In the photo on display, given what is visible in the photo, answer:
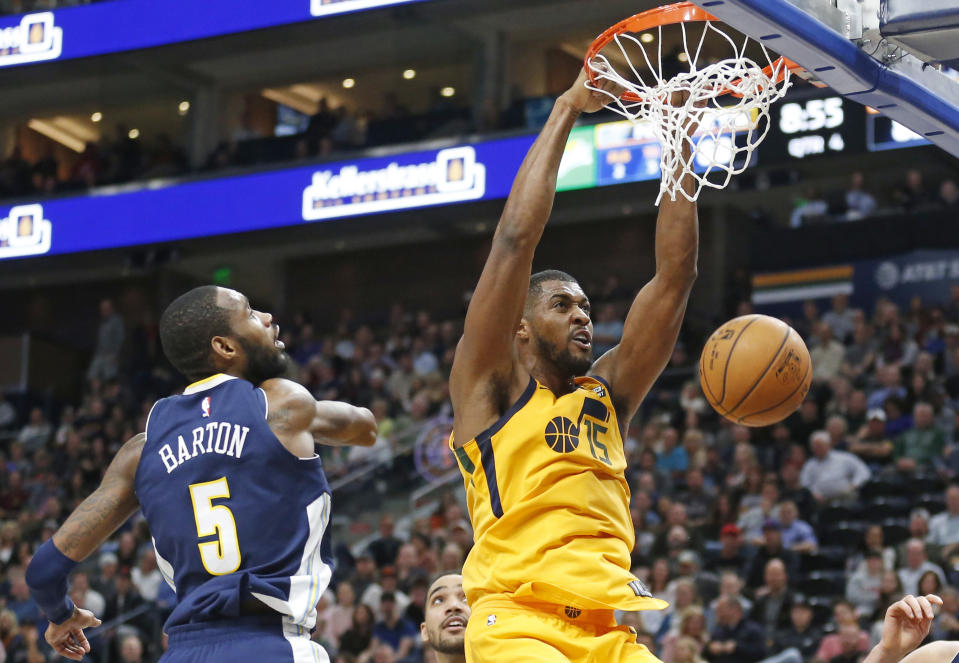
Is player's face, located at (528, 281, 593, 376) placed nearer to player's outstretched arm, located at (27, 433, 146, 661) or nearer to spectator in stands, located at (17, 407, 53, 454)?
player's outstretched arm, located at (27, 433, 146, 661)

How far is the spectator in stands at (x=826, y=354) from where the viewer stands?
502 inches

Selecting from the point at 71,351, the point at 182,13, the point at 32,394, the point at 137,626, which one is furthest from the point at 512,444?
the point at 71,351

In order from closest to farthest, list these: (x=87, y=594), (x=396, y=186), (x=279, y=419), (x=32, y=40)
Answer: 1. (x=279, y=419)
2. (x=87, y=594)
3. (x=396, y=186)
4. (x=32, y=40)

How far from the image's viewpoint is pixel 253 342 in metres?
3.96

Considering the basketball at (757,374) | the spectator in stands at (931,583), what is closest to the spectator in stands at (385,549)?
the spectator in stands at (931,583)

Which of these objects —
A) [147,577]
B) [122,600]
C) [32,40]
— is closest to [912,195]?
[147,577]

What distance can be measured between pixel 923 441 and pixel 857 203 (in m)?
4.78

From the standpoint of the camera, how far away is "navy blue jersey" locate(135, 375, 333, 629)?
3678 millimetres

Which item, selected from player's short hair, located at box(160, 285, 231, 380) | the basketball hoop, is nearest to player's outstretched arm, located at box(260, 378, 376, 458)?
player's short hair, located at box(160, 285, 231, 380)

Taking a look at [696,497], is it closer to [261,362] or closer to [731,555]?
[731,555]

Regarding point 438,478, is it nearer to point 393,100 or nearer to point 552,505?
point 393,100

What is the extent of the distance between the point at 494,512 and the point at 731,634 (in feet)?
19.7

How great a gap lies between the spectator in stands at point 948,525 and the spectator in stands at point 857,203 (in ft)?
19.5

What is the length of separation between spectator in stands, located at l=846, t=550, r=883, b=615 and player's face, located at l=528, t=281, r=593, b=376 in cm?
632
